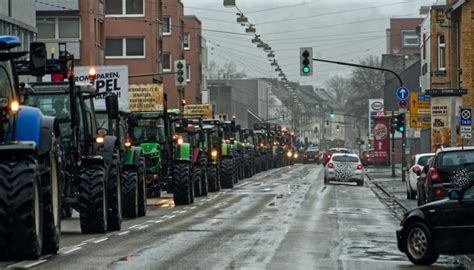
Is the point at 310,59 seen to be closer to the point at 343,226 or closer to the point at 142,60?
the point at 343,226

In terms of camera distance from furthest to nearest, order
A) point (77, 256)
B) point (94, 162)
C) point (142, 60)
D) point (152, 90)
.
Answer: point (142, 60) < point (152, 90) < point (94, 162) < point (77, 256)

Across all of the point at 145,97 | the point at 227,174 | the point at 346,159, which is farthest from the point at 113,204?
the point at 145,97

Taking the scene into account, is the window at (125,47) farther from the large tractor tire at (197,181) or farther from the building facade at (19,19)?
the large tractor tire at (197,181)

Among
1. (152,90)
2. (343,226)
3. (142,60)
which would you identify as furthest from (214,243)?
(142,60)

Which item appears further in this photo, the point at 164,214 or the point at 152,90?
the point at 152,90

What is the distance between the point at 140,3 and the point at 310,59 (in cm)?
Result: 3537

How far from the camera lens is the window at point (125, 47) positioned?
80.4 meters

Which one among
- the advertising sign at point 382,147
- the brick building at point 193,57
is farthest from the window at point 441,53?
the brick building at point 193,57

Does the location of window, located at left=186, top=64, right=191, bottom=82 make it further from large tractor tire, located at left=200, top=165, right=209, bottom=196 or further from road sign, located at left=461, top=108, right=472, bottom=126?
road sign, located at left=461, top=108, right=472, bottom=126

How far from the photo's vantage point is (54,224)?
16688 mm

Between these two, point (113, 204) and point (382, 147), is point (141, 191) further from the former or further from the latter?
point (382, 147)

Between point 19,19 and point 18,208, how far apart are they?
39.3 metres

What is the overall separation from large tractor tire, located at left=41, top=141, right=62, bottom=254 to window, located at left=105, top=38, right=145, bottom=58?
63.4m

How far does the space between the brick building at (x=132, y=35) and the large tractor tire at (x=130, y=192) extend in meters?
53.1
